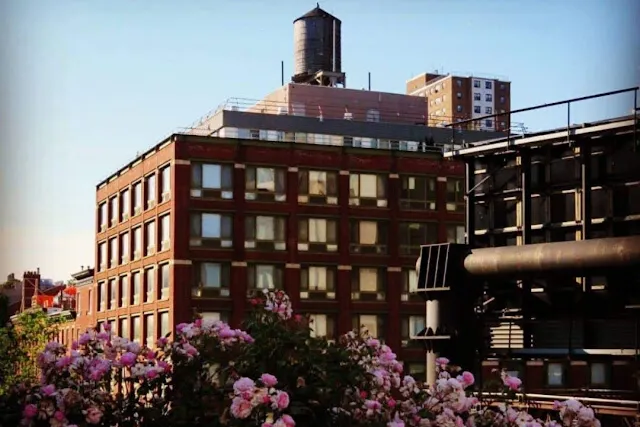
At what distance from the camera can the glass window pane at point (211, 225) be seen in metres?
59.3

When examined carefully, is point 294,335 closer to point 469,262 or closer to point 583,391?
point 469,262

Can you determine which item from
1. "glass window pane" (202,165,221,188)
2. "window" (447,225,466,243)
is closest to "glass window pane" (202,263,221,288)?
"glass window pane" (202,165,221,188)

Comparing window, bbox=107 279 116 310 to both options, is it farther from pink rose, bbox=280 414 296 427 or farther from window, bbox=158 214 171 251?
pink rose, bbox=280 414 296 427

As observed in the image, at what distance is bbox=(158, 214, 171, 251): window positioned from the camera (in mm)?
59594

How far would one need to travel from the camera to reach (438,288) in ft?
69.2

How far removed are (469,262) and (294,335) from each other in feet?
40.3

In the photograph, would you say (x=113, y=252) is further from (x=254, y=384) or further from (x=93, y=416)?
(x=254, y=384)

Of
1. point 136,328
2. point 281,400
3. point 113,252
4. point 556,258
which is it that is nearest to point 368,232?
point 136,328

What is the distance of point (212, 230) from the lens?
59375 millimetres

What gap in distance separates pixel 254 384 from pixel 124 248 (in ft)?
205

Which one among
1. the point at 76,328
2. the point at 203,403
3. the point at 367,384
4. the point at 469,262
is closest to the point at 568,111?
the point at 469,262

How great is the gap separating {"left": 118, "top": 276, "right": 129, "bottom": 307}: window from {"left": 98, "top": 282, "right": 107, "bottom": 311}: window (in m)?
3.84

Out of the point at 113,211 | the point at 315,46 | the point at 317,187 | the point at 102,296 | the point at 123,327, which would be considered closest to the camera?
the point at 317,187

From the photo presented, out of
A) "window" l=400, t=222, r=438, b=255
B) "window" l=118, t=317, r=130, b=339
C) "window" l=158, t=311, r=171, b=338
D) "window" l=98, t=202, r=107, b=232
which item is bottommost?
"window" l=118, t=317, r=130, b=339
